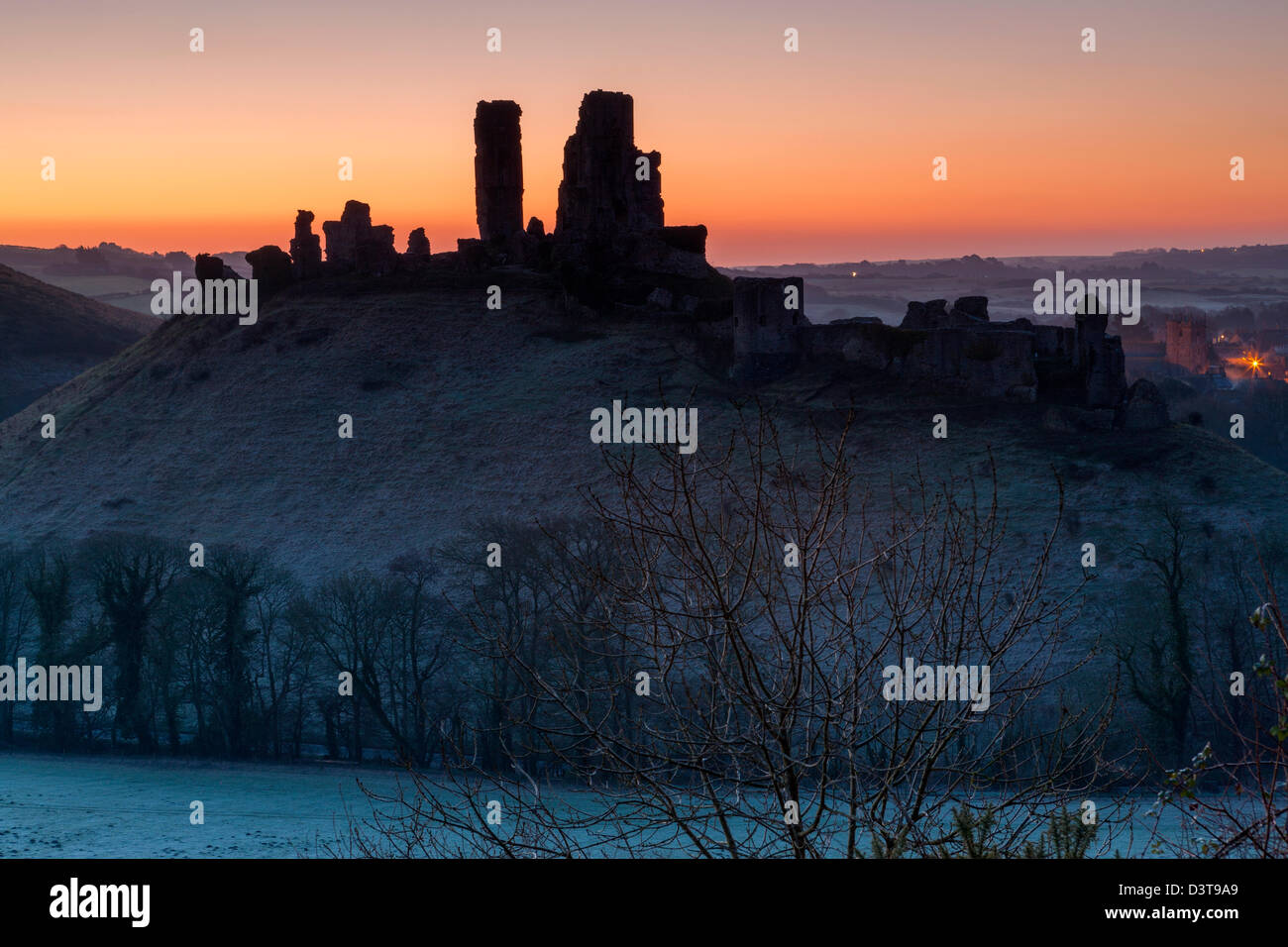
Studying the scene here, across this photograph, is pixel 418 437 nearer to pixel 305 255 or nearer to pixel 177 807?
pixel 305 255

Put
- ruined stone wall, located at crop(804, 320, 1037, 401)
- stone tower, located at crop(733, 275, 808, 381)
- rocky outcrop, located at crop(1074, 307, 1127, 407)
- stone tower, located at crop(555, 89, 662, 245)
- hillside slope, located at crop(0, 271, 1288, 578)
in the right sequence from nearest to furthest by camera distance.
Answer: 1. hillside slope, located at crop(0, 271, 1288, 578)
2. rocky outcrop, located at crop(1074, 307, 1127, 407)
3. ruined stone wall, located at crop(804, 320, 1037, 401)
4. stone tower, located at crop(733, 275, 808, 381)
5. stone tower, located at crop(555, 89, 662, 245)

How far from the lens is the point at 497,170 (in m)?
90.0

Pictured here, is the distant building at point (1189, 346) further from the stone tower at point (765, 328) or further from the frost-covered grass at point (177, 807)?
the frost-covered grass at point (177, 807)

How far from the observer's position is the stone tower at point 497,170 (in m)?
89.4

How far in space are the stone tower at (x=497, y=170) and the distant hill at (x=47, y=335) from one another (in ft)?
134

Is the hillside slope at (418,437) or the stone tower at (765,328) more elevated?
the stone tower at (765,328)

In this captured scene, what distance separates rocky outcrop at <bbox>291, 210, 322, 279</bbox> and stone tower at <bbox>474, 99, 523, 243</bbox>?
10.2 metres

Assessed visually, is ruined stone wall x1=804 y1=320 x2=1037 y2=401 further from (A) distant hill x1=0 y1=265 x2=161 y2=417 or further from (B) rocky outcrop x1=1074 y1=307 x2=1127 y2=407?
(A) distant hill x1=0 y1=265 x2=161 y2=417

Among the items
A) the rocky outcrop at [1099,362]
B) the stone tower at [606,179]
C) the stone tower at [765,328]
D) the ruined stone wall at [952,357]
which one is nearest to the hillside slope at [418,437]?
the ruined stone wall at [952,357]

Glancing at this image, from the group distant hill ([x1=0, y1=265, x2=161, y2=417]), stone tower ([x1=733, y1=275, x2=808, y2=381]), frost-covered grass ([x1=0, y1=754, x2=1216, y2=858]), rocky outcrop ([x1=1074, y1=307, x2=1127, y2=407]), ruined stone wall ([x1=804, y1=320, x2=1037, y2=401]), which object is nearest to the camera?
frost-covered grass ([x1=0, y1=754, x2=1216, y2=858])

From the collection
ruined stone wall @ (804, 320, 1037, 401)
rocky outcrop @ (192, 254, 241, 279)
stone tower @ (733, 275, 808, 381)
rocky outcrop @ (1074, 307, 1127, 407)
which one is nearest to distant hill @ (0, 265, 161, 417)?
rocky outcrop @ (192, 254, 241, 279)

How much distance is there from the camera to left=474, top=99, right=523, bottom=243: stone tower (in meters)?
89.4

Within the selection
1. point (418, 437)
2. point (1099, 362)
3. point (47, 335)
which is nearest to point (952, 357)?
point (1099, 362)

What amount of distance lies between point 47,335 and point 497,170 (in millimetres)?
55865
